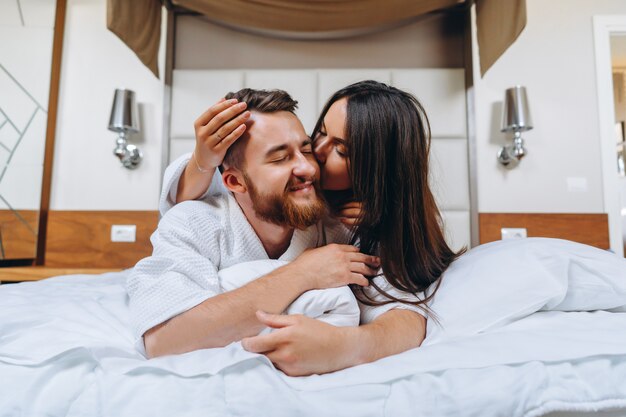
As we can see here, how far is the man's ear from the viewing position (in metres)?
1.11

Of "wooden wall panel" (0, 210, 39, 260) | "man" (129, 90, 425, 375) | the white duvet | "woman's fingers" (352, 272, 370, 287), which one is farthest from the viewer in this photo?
"wooden wall panel" (0, 210, 39, 260)

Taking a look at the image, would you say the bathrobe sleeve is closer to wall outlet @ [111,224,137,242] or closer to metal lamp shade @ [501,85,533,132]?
wall outlet @ [111,224,137,242]

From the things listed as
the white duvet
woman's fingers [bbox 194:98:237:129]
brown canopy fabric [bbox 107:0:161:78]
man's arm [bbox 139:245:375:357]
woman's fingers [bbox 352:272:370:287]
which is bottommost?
the white duvet

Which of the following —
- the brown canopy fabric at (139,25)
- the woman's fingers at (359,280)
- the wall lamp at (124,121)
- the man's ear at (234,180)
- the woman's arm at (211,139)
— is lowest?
the woman's fingers at (359,280)

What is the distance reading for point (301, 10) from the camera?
2.16 m

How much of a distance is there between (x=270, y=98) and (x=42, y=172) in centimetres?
209

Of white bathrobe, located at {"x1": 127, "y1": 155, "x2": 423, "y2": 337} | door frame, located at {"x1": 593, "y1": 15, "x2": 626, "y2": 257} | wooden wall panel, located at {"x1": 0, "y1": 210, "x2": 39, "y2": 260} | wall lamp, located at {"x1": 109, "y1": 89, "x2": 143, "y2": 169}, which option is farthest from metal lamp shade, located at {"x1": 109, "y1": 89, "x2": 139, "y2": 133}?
door frame, located at {"x1": 593, "y1": 15, "x2": 626, "y2": 257}

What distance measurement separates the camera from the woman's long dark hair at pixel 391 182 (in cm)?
108

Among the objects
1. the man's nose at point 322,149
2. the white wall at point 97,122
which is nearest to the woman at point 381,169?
the man's nose at point 322,149

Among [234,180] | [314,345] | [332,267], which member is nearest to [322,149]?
[234,180]

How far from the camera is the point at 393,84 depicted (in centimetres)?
244

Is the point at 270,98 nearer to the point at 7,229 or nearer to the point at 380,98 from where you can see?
the point at 380,98

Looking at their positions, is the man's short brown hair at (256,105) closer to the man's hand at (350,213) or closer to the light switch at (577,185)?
the man's hand at (350,213)

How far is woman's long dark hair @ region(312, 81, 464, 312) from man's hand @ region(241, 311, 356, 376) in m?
0.40
